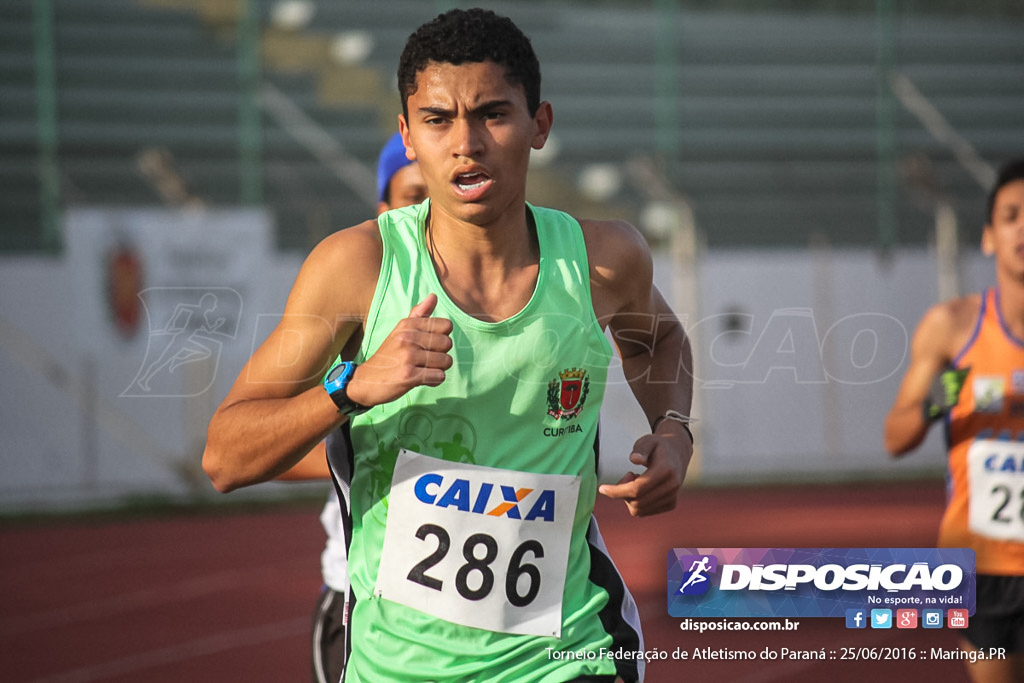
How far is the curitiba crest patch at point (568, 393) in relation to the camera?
2.44m

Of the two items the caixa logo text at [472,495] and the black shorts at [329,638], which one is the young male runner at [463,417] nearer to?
the caixa logo text at [472,495]

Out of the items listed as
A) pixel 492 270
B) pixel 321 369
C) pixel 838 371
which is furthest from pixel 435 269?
pixel 838 371

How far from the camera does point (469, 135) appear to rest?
2.36 m

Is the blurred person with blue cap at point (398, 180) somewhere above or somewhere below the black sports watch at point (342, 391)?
above

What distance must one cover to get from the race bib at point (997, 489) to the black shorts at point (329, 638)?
202 centimetres

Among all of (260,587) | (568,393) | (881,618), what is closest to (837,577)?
(881,618)

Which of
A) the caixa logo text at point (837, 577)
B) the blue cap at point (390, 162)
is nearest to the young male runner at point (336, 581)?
the blue cap at point (390, 162)

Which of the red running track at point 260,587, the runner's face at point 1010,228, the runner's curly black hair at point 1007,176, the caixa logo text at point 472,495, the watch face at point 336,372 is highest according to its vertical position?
the runner's curly black hair at point 1007,176

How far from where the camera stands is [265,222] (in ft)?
38.7

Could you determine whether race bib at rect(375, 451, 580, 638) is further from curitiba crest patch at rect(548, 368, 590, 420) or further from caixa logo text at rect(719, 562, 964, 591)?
caixa logo text at rect(719, 562, 964, 591)

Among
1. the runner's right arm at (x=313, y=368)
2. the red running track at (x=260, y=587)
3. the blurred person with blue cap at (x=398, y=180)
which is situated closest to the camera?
the runner's right arm at (x=313, y=368)

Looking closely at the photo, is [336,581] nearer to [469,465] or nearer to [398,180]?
[398,180]

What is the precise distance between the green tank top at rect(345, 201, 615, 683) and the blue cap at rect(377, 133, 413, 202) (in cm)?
153

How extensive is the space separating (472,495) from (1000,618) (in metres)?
2.08
